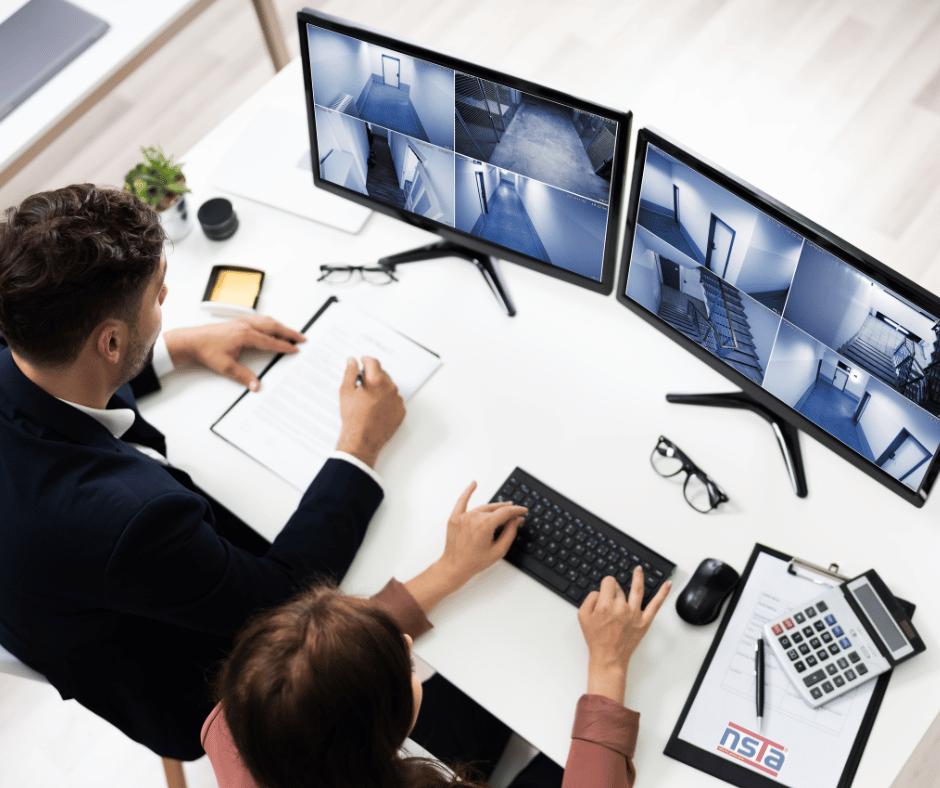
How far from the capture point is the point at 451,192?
1677 mm

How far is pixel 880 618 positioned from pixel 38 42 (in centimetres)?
239

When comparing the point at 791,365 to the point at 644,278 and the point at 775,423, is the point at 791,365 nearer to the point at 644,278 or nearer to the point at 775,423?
the point at 775,423

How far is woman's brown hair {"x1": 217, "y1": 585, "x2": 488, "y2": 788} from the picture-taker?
987 millimetres

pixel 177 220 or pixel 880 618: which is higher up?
pixel 880 618

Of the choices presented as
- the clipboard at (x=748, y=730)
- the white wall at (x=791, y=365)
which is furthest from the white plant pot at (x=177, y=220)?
the clipboard at (x=748, y=730)

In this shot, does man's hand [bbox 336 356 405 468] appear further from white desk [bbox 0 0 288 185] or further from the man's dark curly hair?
white desk [bbox 0 0 288 185]

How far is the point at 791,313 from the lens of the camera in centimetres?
132

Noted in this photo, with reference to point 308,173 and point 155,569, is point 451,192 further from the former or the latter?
point 155,569

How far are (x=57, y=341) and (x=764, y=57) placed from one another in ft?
9.20

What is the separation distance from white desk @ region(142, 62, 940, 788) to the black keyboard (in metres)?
0.03

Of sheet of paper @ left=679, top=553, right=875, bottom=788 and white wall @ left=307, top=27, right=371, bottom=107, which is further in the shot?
white wall @ left=307, top=27, right=371, bottom=107

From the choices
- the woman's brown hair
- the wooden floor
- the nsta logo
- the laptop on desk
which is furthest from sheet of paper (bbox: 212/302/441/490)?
the wooden floor

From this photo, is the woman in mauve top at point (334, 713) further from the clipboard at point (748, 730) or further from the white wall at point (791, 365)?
the white wall at point (791, 365)

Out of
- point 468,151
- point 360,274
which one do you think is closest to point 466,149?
point 468,151
